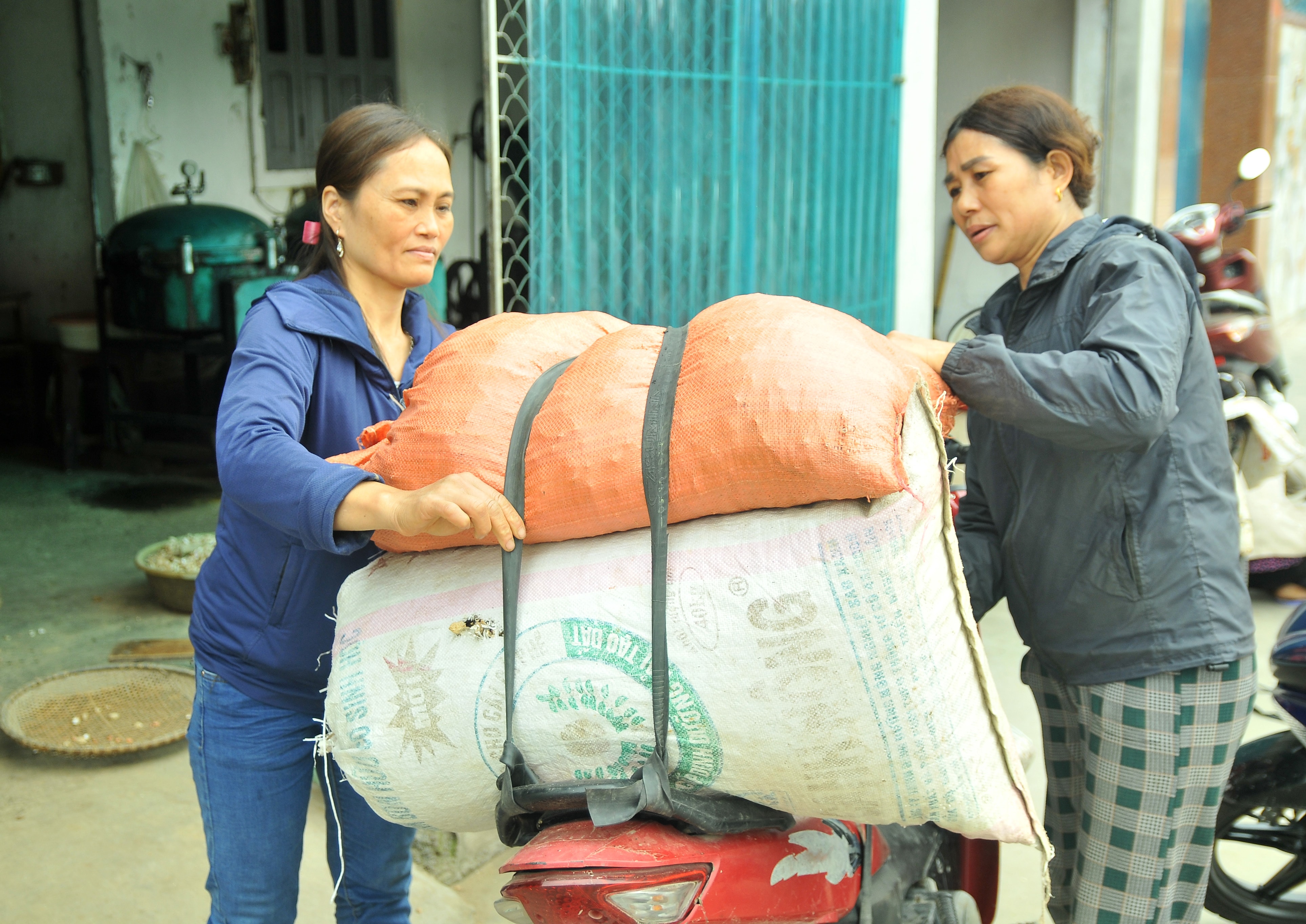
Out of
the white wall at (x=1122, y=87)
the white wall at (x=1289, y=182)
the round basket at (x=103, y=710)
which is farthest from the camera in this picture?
the white wall at (x=1289, y=182)

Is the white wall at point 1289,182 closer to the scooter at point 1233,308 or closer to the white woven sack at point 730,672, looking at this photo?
the scooter at point 1233,308

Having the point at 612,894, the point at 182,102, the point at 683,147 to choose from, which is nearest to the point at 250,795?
the point at 612,894

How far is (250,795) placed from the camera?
A: 178 centimetres

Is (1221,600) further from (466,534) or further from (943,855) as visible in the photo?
(466,534)

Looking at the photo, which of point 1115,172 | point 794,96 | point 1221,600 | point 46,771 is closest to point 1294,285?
point 1115,172

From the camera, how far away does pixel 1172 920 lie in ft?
6.39

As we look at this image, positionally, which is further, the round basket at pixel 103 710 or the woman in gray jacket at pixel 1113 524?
the round basket at pixel 103 710

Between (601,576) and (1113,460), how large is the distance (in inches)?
37.4

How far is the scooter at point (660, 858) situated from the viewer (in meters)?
Result: 1.35

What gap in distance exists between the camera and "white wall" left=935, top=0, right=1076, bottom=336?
7.21 metres

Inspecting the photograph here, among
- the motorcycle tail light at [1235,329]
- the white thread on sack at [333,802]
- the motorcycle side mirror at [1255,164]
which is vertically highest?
the motorcycle side mirror at [1255,164]

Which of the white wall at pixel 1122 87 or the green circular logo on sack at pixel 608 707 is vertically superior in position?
the white wall at pixel 1122 87

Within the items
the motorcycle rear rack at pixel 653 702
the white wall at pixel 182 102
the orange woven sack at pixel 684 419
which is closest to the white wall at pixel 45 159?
the white wall at pixel 182 102

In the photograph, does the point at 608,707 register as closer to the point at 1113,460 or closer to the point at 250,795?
the point at 250,795
